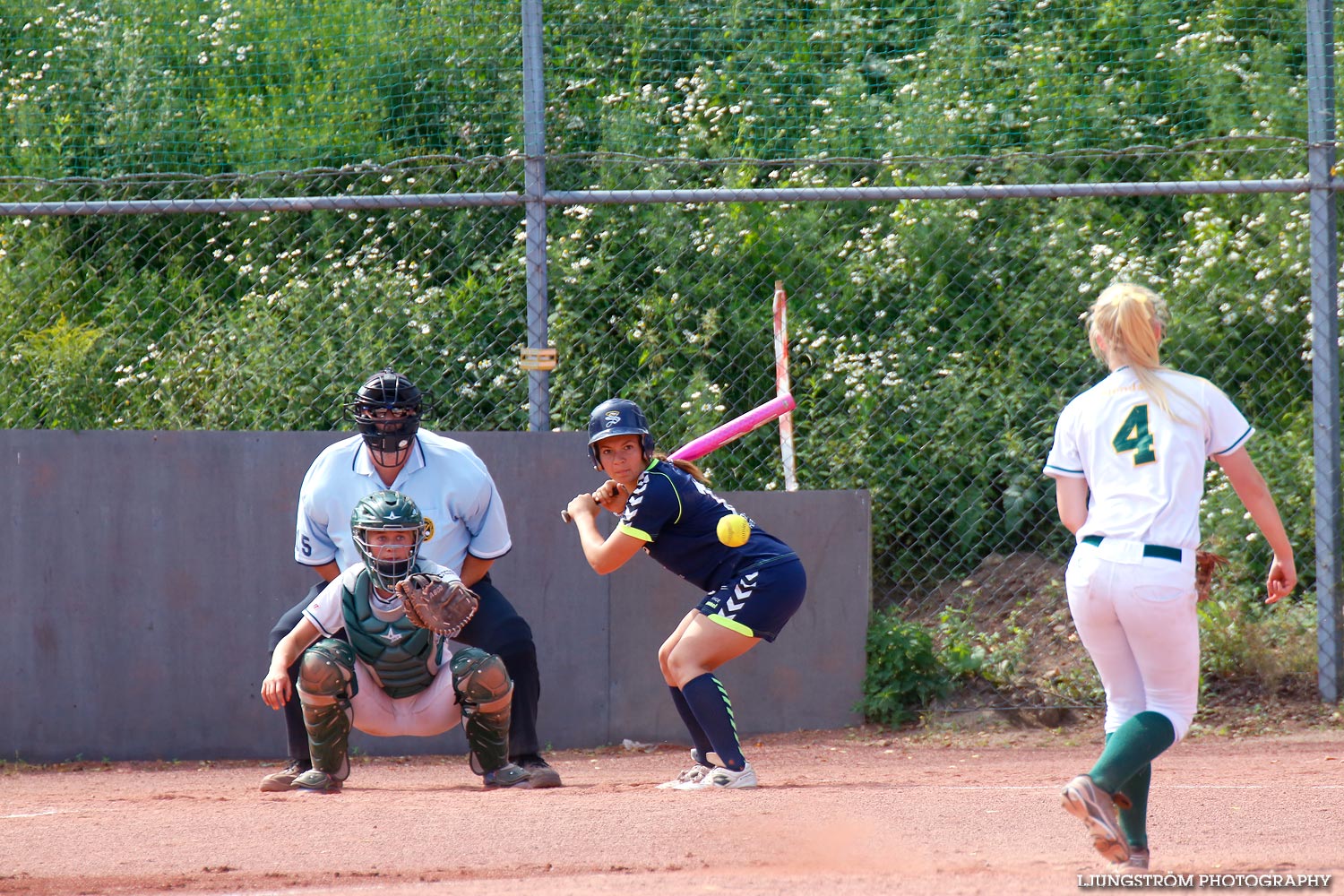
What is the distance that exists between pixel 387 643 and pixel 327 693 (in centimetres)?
26

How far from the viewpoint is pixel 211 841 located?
3896 millimetres

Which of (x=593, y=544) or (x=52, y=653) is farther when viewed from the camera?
(x=52, y=653)

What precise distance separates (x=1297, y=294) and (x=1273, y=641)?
6.92 ft

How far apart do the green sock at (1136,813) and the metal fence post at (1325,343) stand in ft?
11.4

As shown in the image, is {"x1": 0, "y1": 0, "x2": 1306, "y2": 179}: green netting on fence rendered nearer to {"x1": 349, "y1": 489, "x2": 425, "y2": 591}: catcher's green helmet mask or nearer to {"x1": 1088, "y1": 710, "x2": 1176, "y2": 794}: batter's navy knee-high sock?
{"x1": 349, "y1": 489, "x2": 425, "y2": 591}: catcher's green helmet mask

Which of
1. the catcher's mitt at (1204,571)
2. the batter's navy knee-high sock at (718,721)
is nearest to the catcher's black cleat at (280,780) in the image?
the batter's navy knee-high sock at (718,721)

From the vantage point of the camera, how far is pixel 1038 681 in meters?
6.74

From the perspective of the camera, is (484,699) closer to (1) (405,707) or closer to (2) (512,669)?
(1) (405,707)

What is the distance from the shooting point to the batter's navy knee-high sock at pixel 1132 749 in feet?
10.4

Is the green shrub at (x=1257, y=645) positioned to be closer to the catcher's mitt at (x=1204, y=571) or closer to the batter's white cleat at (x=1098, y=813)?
the catcher's mitt at (x=1204, y=571)

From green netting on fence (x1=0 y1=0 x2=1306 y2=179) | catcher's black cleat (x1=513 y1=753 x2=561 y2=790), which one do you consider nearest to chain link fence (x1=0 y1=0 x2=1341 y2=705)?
green netting on fence (x1=0 y1=0 x2=1306 y2=179)

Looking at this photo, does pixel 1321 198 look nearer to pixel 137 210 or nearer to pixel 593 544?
pixel 593 544

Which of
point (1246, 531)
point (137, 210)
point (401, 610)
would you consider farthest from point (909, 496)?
point (137, 210)

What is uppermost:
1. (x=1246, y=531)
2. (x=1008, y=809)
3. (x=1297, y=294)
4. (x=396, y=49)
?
(x=396, y=49)
